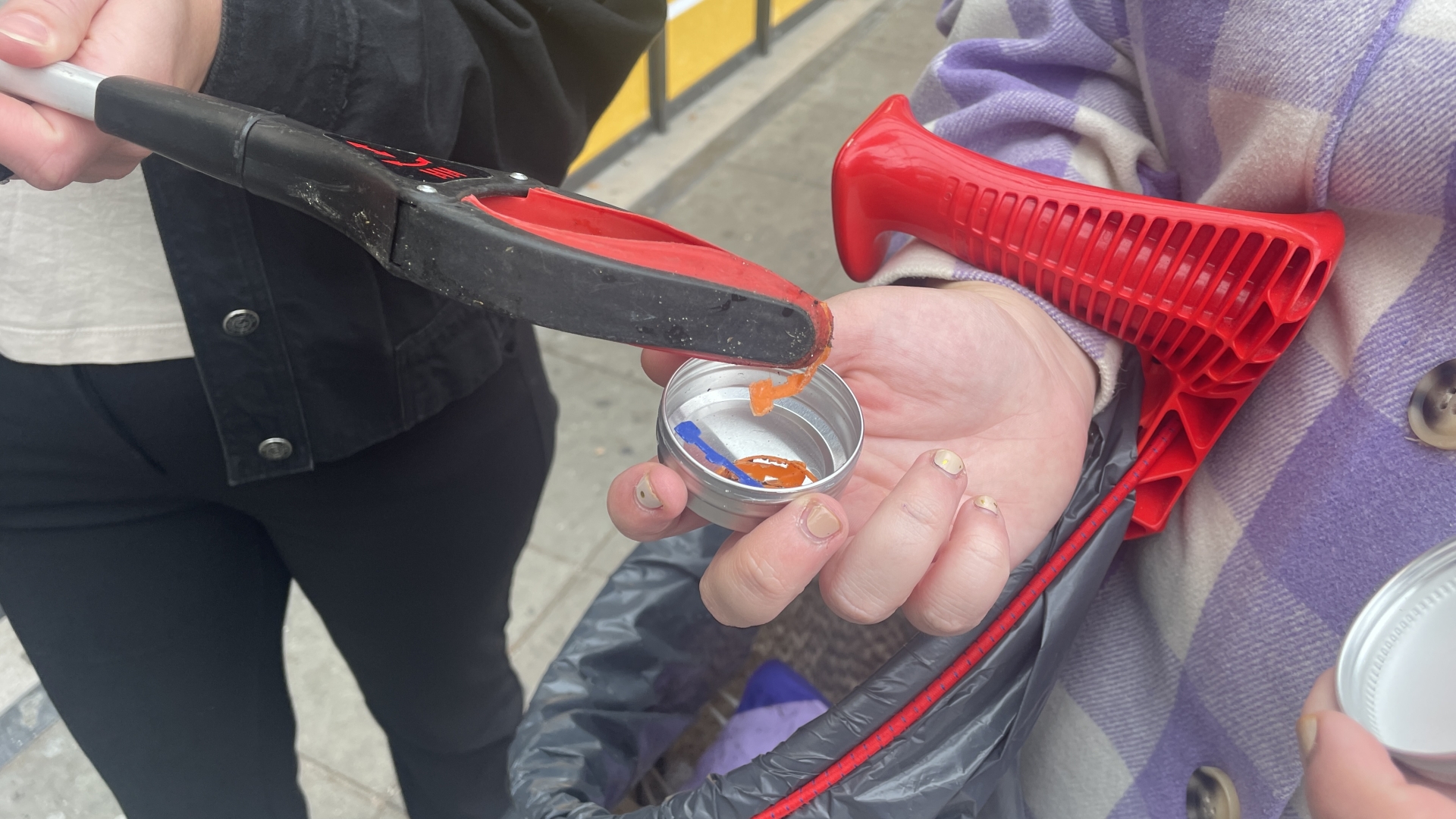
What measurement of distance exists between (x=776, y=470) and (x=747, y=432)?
0.06 metres

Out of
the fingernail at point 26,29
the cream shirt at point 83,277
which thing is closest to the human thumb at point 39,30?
the fingernail at point 26,29

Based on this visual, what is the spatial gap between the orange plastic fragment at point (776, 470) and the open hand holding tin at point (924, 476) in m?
0.05

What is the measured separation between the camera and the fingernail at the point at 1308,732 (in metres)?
0.53

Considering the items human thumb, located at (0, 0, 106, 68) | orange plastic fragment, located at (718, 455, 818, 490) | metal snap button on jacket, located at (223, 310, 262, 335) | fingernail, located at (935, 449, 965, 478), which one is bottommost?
orange plastic fragment, located at (718, 455, 818, 490)

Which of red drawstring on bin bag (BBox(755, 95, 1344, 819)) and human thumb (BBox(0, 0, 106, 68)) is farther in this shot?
red drawstring on bin bag (BBox(755, 95, 1344, 819))

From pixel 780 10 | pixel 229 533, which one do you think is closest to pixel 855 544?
pixel 229 533

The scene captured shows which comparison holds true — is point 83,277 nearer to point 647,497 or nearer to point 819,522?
point 647,497

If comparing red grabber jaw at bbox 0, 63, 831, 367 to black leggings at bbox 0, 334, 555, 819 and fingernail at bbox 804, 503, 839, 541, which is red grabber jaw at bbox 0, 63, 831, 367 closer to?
fingernail at bbox 804, 503, 839, 541

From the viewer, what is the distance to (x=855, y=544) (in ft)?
2.21

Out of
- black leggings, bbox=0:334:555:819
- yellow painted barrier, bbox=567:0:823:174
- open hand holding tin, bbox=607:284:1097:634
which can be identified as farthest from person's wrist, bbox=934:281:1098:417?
yellow painted barrier, bbox=567:0:823:174

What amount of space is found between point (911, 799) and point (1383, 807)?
13.3 inches

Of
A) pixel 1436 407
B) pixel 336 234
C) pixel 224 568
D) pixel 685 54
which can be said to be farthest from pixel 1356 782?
pixel 685 54

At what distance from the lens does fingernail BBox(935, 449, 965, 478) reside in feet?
2.21

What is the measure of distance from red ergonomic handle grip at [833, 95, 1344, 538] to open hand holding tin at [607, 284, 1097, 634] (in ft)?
0.18
